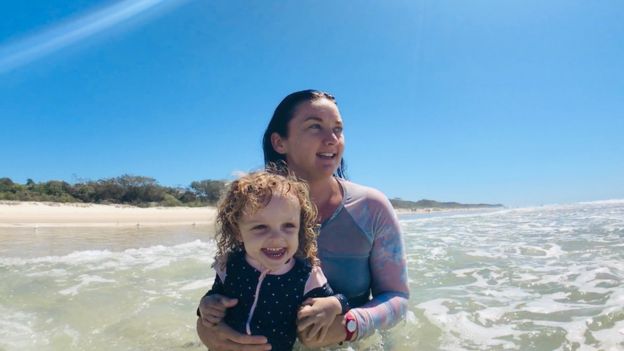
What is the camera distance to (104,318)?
11.5ft

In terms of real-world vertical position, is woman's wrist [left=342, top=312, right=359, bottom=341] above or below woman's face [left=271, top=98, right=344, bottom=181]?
below

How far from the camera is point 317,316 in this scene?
6.56 feet

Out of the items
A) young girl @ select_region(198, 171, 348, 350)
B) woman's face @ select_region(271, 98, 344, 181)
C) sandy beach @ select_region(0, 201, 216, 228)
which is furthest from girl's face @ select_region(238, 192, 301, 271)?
sandy beach @ select_region(0, 201, 216, 228)

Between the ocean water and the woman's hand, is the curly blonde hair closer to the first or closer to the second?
the woman's hand

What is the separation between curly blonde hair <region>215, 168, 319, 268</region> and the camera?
2.13 metres

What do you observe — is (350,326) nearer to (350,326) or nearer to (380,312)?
(350,326)

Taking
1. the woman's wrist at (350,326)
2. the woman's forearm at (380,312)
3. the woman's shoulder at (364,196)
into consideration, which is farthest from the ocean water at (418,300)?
the woman's shoulder at (364,196)

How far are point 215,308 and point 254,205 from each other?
54 centimetres

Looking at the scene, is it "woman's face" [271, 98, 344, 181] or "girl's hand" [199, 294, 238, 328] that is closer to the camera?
"girl's hand" [199, 294, 238, 328]

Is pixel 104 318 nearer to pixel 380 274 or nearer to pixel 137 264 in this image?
pixel 380 274

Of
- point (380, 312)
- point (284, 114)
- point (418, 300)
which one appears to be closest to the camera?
point (380, 312)

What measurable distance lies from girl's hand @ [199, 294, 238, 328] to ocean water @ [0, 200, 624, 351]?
814 mm

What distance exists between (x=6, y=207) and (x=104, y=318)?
18868 mm

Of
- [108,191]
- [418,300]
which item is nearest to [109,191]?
[108,191]
